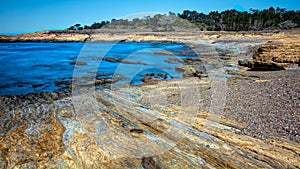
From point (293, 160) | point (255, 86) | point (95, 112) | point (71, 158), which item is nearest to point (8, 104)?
point (95, 112)

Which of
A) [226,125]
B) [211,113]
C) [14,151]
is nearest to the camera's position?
[14,151]

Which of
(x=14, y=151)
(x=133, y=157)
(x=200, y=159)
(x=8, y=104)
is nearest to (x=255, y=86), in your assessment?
(x=200, y=159)

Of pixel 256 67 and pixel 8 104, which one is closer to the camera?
pixel 8 104

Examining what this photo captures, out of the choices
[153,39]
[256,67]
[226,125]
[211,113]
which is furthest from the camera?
[153,39]

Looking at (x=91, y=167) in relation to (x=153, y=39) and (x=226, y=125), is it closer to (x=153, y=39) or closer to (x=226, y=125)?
(x=226, y=125)

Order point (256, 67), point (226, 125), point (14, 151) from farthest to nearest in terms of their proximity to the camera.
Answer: point (256, 67) → point (226, 125) → point (14, 151)

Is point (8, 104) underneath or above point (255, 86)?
underneath

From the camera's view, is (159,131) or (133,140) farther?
(159,131)

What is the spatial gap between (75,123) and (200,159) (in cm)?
333

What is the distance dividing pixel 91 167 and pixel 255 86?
767 centimetres

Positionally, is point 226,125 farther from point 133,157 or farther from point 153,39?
point 153,39

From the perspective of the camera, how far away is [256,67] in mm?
13695

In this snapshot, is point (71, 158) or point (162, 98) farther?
point (162, 98)

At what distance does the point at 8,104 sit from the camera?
812cm
